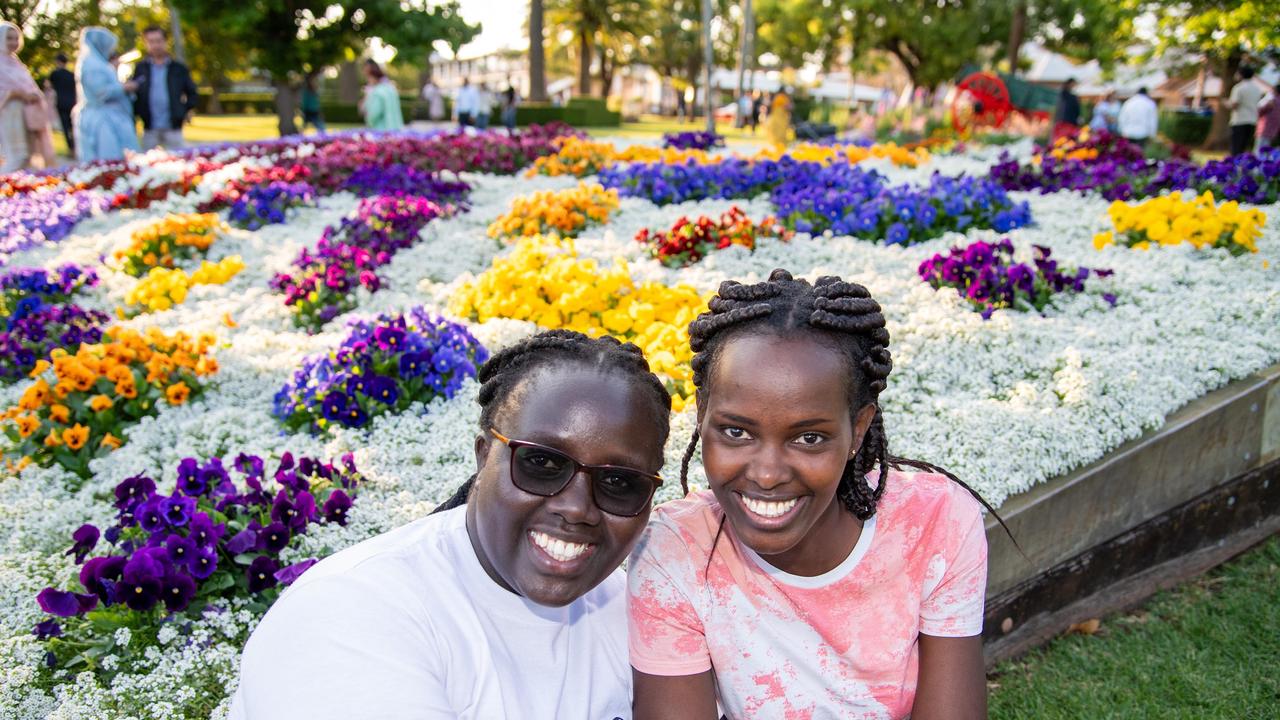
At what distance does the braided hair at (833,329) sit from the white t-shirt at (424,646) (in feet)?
1.89

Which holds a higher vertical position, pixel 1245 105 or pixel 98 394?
pixel 1245 105

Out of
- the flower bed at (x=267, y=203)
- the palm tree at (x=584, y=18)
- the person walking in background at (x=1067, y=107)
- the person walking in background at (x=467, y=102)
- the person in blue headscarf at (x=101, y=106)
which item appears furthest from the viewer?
the palm tree at (x=584, y=18)

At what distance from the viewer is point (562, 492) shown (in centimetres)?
168

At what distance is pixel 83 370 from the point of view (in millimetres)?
3904

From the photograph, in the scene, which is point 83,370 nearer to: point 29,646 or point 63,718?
point 29,646

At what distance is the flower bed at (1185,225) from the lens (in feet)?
18.7

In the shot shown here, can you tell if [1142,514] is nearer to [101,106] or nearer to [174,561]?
[174,561]

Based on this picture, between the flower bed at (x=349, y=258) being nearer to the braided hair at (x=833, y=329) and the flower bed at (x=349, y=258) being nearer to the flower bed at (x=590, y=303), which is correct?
the flower bed at (x=590, y=303)

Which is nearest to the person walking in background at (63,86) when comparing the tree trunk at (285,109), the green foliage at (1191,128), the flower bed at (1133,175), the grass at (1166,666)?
the tree trunk at (285,109)

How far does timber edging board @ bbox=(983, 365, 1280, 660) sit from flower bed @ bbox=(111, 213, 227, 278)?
568 cm

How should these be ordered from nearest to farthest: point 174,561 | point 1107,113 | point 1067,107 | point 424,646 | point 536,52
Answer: point 424,646 < point 174,561 < point 1067,107 < point 1107,113 < point 536,52

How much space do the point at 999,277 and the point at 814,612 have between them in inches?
132

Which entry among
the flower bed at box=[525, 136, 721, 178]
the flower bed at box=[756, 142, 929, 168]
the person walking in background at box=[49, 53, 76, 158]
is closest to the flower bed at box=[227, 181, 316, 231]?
the flower bed at box=[525, 136, 721, 178]

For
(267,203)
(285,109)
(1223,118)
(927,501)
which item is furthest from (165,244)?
(1223,118)
